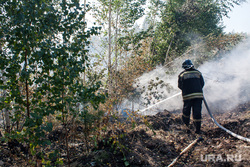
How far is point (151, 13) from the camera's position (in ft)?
45.8

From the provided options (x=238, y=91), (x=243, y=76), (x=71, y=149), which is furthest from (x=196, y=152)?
(x=243, y=76)

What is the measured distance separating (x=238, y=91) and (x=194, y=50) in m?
3.67

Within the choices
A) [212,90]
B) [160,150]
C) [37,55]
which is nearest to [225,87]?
[212,90]

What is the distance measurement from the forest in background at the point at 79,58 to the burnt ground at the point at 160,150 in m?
0.20

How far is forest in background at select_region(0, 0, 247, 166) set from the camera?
→ 2.50 metres

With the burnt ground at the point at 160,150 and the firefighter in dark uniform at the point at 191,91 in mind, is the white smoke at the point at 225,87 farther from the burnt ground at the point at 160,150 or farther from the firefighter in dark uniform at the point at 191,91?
the burnt ground at the point at 160,150

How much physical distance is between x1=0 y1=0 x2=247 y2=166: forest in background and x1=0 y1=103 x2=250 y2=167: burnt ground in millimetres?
201

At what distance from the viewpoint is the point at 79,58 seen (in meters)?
3.14

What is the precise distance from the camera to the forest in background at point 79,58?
8.21ft

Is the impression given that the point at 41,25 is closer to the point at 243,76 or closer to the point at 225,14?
the point at 243,76

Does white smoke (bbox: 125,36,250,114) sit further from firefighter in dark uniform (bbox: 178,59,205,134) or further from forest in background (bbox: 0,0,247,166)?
firefighter in dark uniform (bbox: 178,59,205,134)

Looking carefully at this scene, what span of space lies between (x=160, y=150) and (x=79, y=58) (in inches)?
106

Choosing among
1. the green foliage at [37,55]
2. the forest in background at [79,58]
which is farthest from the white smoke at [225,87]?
the green foliage at [37,55]

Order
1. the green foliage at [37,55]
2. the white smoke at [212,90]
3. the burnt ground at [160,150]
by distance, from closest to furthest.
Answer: the green foliage at [37,55] < the burnt ground at [160,150] < the white smoke at [212,90]
